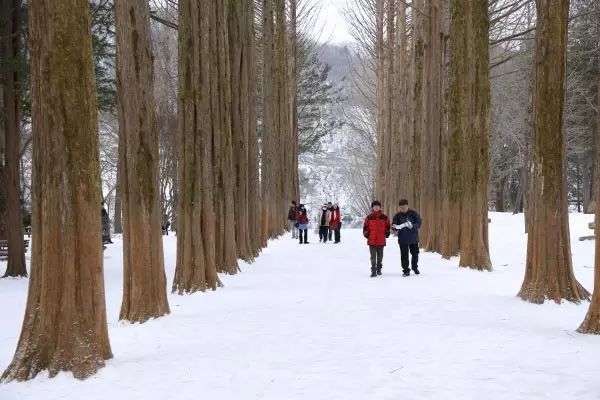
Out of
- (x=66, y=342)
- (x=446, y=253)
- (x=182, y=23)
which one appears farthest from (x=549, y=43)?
(x=446, y=253)

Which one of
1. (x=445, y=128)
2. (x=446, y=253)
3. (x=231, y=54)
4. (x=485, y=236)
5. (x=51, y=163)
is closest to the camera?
(x=51, y=163)

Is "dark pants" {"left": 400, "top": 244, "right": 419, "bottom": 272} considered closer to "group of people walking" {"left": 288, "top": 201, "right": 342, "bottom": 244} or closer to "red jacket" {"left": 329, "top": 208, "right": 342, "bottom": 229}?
"group of people walking" {"left": 288, "top": 201, "right": 342, "bottom": 244}

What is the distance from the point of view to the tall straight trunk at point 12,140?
13.2m

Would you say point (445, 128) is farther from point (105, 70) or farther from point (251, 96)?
point (105, 70)

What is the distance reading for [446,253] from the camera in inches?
606

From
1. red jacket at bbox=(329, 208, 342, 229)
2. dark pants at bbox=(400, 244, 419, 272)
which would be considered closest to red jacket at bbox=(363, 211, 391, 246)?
A: dark pants at bbox=(400, 244, 419, 272)

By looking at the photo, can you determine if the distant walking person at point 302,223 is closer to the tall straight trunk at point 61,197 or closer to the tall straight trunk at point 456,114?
the tall straight trunk at point 456,114

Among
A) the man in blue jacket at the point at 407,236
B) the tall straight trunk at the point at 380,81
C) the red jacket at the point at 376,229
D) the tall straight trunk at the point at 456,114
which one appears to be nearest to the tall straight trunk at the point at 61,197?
the red jacket at the point at 376,229

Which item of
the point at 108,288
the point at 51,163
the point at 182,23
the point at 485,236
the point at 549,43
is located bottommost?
the point at 108,288

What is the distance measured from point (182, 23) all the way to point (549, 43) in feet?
18.3

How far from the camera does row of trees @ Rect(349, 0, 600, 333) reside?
786cm

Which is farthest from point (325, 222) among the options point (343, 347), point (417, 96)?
point (343, 347)

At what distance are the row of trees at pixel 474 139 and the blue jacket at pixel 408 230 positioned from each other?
1.33 m

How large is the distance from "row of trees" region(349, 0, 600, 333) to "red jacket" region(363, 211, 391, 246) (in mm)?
1876
